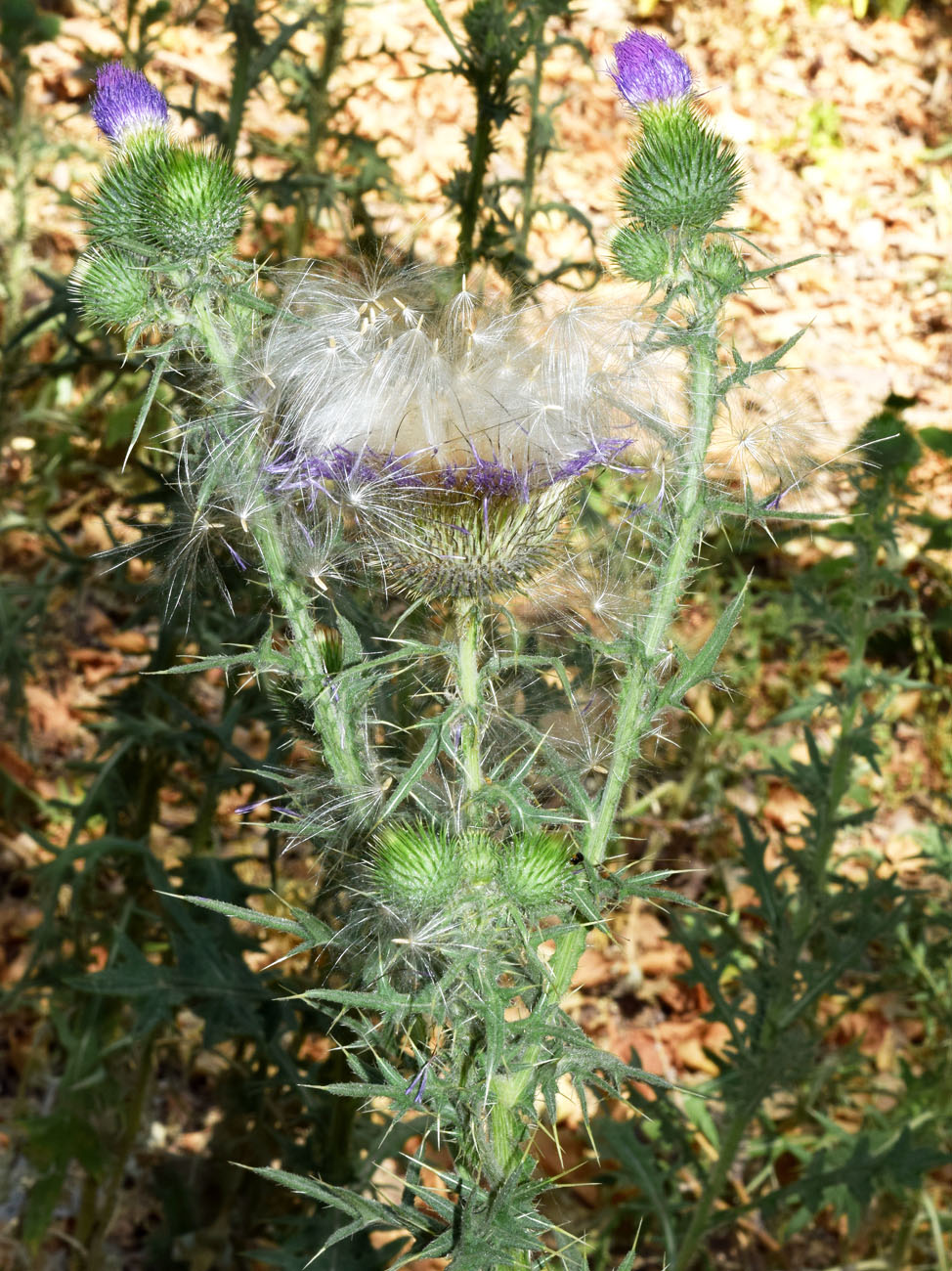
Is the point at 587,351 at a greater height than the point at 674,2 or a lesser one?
lesser

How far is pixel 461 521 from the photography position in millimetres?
1213

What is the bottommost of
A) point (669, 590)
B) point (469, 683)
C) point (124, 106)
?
point (469, 683)

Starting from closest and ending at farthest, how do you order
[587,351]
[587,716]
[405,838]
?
[405,838]
[587,351]
[587,716]

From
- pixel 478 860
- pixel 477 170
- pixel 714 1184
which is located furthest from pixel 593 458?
pixel 714 1184

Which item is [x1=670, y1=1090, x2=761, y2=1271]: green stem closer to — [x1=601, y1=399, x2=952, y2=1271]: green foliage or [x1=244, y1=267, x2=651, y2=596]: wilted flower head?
[x1=601, y1=399, x2=952, y2=1271]: green foliage

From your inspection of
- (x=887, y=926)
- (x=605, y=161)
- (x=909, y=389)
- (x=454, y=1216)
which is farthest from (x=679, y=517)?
(x=605, y=161)

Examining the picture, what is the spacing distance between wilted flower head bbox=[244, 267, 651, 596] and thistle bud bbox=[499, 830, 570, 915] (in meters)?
0.27

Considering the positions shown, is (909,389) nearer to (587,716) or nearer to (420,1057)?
(587,716)

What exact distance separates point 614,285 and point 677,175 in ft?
5.18

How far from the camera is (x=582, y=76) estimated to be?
22.0 feet

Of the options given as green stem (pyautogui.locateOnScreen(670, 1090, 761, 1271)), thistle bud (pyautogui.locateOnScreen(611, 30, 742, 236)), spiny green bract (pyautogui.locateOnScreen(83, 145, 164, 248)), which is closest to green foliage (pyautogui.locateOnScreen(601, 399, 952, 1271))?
green stem (pyautogui.locateOnScreen(670, 1090, 761, 1271))

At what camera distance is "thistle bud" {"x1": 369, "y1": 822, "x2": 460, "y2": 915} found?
3.71 feet

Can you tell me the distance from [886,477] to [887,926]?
3.00 feet

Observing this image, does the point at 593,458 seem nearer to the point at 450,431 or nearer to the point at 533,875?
the point at 450,431
